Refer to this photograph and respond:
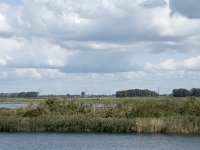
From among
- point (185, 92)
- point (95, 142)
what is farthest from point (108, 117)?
point (185, 92)

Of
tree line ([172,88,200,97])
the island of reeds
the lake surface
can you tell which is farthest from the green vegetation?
tree line ([172,88,200,97])

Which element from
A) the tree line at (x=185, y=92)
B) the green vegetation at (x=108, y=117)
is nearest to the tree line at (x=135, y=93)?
the tree line at (x=185, y=92)

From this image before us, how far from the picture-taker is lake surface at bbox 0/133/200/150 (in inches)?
1623

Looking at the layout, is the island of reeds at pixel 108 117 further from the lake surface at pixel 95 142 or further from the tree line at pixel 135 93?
the tree line at pixel 135 93

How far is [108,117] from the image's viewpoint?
57.2 m

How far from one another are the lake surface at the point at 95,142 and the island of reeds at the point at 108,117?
2273 mm

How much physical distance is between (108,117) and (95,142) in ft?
43.2

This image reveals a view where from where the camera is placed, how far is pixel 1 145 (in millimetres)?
42438

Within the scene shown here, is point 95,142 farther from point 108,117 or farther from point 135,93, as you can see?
point 135,93

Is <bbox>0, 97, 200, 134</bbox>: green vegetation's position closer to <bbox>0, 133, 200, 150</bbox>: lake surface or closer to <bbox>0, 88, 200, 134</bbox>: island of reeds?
<bbox>0, 88, 200, 134</bbox>: island of reeds

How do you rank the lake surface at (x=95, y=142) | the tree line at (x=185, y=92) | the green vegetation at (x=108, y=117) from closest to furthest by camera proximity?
the lake surface at (x=95, y=142)
the green vegetation at (x=108, y=117)
the tree line at (x=185, y=92)

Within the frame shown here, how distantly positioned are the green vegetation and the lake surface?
2.32m

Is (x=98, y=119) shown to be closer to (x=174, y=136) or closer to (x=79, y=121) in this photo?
(x=79, y=121)

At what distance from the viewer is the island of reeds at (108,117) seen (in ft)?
167
